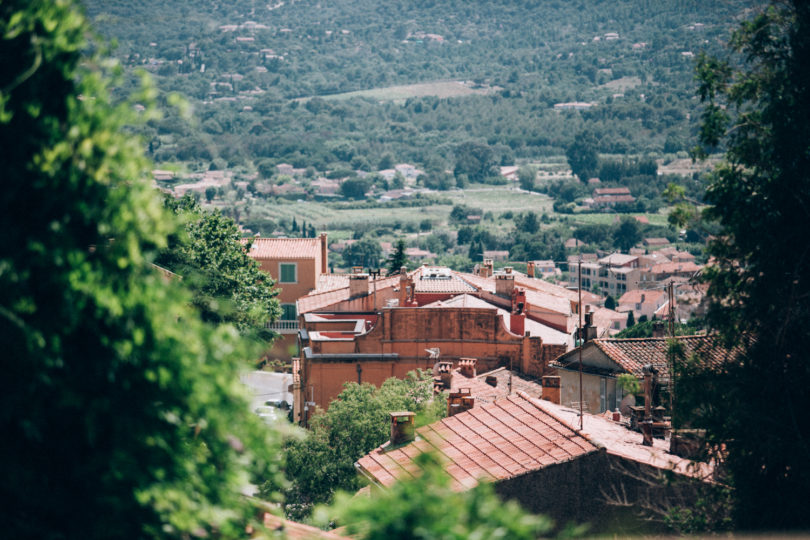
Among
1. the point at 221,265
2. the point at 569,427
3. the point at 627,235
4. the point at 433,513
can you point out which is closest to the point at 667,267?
the point at 627,235

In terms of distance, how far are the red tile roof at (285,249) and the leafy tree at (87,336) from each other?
143 feet

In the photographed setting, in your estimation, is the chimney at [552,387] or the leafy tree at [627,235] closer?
the chimney at [552,387]

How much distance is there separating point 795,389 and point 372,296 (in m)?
28.4

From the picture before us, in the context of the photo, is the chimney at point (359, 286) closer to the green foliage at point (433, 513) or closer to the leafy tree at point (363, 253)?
the green foliage at point (433, 513)

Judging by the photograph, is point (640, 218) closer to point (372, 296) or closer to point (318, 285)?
point (318, 285)

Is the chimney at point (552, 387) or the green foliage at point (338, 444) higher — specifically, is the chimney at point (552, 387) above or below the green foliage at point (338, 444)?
above

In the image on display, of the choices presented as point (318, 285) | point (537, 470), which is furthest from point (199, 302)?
point (318, 285)

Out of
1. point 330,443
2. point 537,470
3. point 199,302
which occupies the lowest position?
point 330,443

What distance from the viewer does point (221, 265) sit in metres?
33.6

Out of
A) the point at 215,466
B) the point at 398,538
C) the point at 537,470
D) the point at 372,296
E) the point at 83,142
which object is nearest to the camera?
the point at 398,538

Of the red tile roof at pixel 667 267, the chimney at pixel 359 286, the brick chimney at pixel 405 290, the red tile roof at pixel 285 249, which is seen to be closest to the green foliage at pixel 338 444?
the brick chimney at pixel 405 290

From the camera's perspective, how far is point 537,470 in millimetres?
14898

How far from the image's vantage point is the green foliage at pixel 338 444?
76.7ft

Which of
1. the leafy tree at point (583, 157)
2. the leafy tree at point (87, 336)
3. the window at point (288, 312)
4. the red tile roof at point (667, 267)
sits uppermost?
the leafy tree at point (583, 157)
